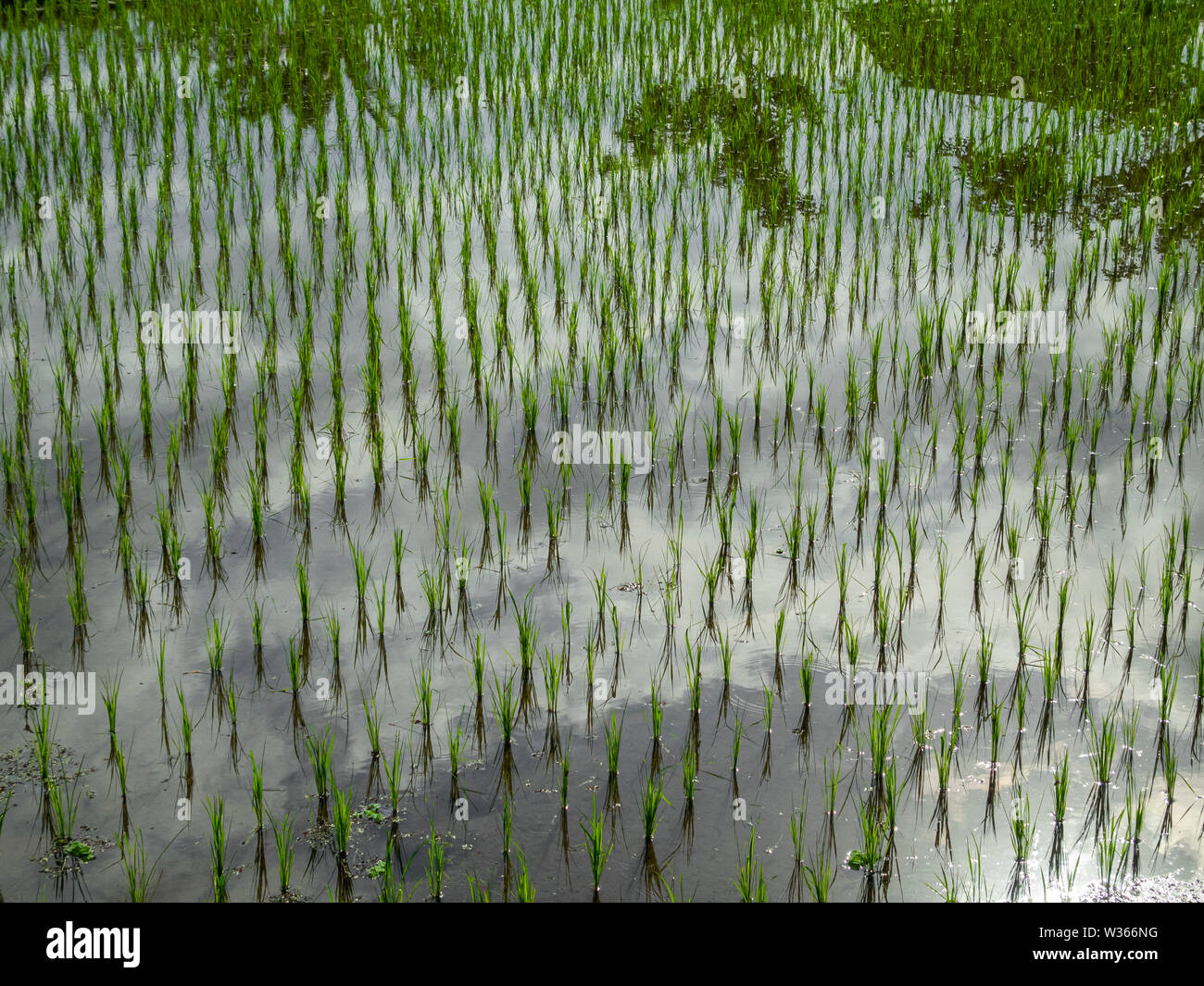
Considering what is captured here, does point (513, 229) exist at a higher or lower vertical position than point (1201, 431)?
higher

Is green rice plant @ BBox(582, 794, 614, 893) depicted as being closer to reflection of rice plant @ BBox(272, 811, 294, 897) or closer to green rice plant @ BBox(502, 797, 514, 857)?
green rice plant @ BBox(502, 797, 514, 857)

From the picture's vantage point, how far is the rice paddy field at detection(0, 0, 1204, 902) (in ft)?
8.23

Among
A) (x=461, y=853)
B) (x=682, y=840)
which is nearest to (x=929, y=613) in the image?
(x=682, y=840)

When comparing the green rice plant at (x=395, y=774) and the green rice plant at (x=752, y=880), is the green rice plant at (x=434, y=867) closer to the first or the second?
the green rice plant at (x=395, y=774)

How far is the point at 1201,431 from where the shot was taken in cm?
399

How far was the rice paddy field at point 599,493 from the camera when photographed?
2.51m

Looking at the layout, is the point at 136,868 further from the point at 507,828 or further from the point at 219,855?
the point at 507,828

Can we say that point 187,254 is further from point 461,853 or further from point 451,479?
point 461,853

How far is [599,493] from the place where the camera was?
3.73 meters
